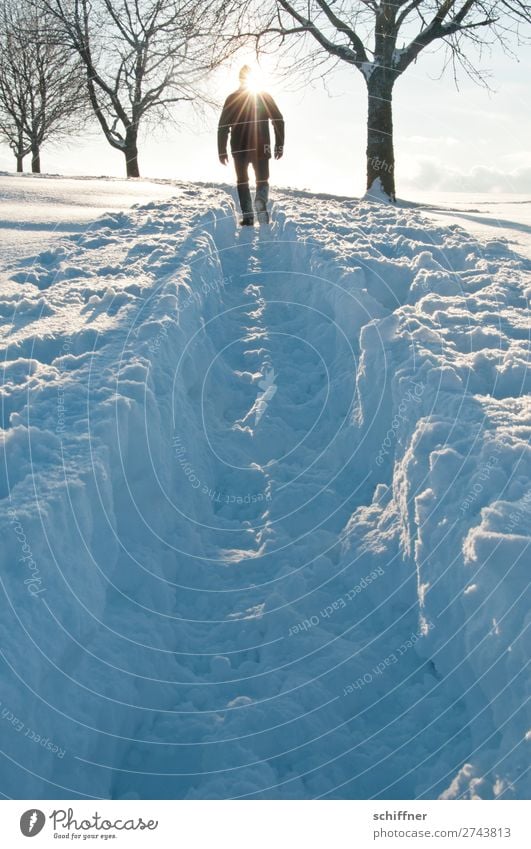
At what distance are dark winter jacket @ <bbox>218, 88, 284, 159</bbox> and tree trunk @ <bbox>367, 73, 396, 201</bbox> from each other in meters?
4.50

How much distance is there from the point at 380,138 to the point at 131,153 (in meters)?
11.3

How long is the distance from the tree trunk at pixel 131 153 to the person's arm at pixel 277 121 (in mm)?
13444

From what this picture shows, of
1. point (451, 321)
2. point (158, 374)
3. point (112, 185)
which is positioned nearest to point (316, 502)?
point (158, 374)

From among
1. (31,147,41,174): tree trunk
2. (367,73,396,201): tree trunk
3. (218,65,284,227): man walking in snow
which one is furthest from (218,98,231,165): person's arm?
(31,147,41,174): tree trunk

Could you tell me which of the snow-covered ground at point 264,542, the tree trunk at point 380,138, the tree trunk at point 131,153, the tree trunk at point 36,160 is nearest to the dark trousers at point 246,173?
the snow-covered ground at point 264,542

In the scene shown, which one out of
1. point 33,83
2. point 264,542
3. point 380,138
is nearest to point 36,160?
point 33,83

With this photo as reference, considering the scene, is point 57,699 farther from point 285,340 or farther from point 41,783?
point 285,340

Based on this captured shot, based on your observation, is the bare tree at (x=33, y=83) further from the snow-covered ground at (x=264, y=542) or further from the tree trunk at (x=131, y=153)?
the snow-covered ground at (x=264, y=542)

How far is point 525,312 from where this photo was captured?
19.7 ft

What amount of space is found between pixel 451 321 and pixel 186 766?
12.9ft

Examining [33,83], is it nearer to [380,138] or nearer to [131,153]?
[131,153]

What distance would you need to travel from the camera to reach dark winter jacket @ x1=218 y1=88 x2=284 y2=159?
10859 millimetres

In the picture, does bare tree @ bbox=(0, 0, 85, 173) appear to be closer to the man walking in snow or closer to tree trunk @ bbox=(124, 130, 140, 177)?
tree trunk @ bbox=(124, 130, 140, 177)

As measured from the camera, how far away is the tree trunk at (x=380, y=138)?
14.7 m
